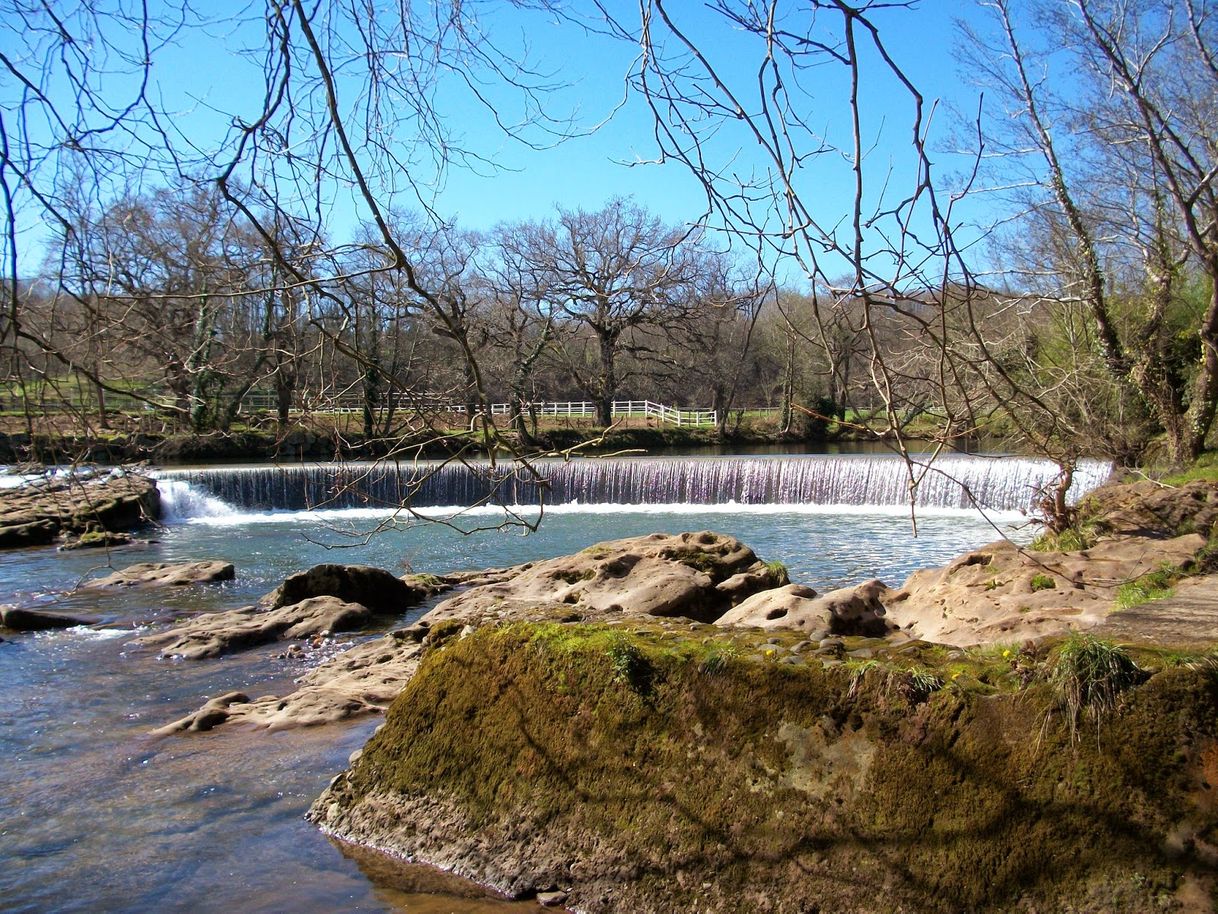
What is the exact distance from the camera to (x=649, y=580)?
827cm

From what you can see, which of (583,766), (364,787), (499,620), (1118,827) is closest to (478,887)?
(583,766)

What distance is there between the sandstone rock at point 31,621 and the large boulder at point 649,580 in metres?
4.12

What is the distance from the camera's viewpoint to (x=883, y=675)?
323cm

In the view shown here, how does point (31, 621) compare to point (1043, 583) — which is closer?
point (1043, 583)

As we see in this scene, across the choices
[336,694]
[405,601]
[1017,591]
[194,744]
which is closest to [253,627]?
[405,601]

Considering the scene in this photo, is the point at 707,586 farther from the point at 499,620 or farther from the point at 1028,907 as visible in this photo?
the point at 1028,907

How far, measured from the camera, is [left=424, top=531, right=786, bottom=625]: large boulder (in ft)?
25.8

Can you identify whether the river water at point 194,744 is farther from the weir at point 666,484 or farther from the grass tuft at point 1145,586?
the weir at point 666,484

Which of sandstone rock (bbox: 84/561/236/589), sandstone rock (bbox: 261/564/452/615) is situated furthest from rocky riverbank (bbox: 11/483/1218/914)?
sandstone rock (bbox: 84/561/236/589)

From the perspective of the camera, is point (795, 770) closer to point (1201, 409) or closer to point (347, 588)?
point (347, 588)

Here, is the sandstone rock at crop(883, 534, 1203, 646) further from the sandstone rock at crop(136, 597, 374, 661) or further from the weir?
the weir

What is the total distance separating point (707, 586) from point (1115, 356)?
11.9 meters

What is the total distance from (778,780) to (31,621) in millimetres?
9651

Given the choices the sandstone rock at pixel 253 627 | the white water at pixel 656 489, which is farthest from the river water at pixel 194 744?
the white water at pixel 656 489
